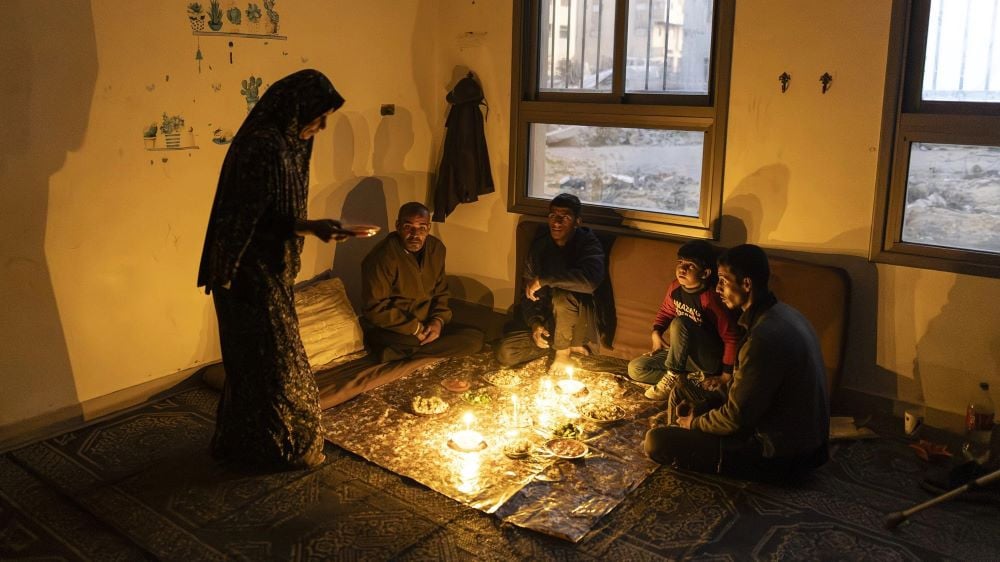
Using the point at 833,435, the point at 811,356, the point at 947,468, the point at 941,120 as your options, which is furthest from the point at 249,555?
the point at 941,120

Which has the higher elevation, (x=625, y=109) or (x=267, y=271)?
(x=625, y=109)

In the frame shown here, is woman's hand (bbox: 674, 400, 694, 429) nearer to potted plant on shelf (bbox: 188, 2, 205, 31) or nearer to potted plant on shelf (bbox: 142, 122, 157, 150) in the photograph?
potted plant on shelf (bbox: 142, 122, 157, 150)

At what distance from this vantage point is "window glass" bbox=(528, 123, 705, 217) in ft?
16.1

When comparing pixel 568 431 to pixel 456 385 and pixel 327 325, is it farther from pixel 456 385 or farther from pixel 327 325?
pixel 327 325

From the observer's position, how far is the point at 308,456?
146 inches

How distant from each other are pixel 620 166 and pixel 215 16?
2422mm

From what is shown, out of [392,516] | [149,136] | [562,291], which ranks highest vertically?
[149,136]

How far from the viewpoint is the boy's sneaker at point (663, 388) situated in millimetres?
4344

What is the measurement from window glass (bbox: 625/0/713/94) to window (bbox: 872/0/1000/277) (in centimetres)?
101

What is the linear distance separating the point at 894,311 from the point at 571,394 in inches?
64.8

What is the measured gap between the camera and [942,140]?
396 centimetres

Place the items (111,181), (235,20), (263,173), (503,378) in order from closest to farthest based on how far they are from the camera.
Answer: (263,173), (111,181), (235,20), (503,378)

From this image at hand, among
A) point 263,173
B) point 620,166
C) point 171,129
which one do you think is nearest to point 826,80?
point 620,166

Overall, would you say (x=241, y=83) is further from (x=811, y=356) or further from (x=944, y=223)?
(x=944, y=223)
